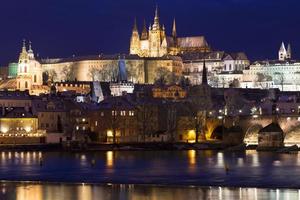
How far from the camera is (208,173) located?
126 ft

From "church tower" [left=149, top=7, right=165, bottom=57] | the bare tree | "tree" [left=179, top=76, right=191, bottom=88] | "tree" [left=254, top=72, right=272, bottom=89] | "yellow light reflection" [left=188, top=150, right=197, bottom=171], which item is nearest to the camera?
"yellow light reflection" [left=188, top=150, right=197, bottom=171]

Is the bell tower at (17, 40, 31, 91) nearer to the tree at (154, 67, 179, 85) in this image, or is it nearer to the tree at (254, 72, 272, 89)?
the tree at (154, 67, 179, 85)

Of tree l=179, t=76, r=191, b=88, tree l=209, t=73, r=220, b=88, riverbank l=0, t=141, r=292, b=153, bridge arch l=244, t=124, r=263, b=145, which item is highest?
tree l=209, t=73, r=220, b=88

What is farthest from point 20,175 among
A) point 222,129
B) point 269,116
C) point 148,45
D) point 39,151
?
point 148,45

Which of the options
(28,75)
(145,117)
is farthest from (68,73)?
(145,117)

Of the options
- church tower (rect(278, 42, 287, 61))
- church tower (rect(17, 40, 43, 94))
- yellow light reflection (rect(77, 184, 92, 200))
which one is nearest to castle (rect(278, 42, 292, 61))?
church tower (rect(278, 42, 287, 61))

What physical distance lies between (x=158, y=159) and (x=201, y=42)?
11892 cm

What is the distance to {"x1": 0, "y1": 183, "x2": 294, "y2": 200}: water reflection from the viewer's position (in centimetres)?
2939

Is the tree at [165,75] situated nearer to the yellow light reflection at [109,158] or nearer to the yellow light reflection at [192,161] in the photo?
the yellow light reflection at [109,158]

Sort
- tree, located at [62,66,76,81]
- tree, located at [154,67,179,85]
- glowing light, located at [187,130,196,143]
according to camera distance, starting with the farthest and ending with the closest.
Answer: tree, located at [62,66,76,81] < tree, located at [154,67,179,85] < glowing light, located at [187,130,196,143]

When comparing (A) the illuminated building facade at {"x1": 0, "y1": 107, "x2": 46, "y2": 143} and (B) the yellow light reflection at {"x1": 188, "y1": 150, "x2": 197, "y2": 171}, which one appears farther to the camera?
(A) the illuminated building facade at {"x1": 0, "y1": 107, "x2": 46, "y2": 143}

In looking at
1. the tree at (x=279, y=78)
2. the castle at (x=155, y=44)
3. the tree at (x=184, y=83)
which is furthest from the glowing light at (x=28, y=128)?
the castle at (x=155, y=44)

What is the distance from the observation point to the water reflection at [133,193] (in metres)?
29.4

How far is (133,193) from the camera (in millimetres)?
30609
